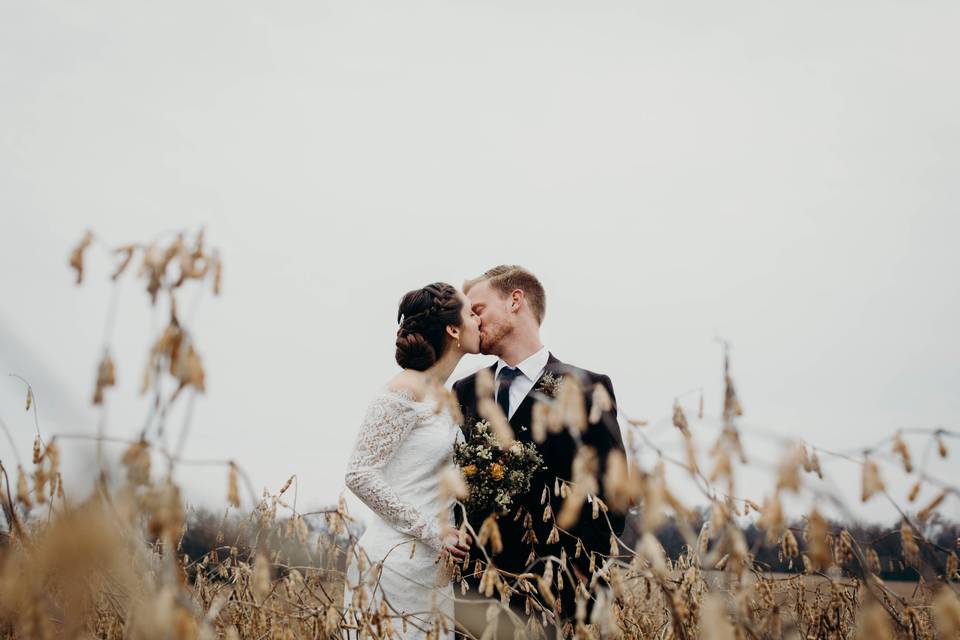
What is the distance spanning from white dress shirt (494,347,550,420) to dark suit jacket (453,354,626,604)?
15 centimetres

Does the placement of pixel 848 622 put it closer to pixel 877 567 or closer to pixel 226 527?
pixel 877 567

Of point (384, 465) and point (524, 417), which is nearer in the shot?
point (384, 465)

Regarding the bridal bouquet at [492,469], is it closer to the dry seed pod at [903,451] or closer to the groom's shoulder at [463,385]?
the groom's shoulder at [463,385]

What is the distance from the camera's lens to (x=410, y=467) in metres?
3.60

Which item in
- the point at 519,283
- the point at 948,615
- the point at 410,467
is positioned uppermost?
the point at 519,283

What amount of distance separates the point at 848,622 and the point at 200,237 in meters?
3.63

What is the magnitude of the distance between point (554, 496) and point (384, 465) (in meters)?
0.97

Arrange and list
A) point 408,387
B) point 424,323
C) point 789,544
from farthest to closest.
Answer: point 424,323, point 408,387, point 789,544

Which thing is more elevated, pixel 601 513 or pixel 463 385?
pixel 463 385

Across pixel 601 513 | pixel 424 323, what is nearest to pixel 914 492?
pixel 601 513

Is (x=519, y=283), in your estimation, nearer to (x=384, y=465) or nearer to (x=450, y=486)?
(x=384, y=465)

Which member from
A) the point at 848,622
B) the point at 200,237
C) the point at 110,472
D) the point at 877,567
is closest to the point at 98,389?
the point at 110,472

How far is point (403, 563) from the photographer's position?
337 centimetres

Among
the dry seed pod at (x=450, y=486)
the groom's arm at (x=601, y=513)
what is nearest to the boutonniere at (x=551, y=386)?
the groom's arm at (x=601, y=513)
